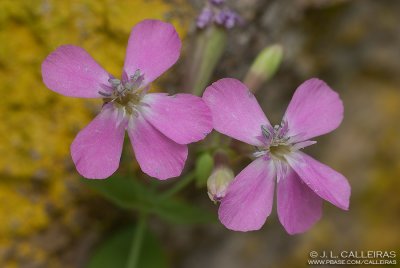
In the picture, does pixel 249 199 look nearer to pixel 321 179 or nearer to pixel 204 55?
pixel 321 179

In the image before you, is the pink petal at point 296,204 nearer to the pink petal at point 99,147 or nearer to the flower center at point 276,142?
the flower center at point 276,142

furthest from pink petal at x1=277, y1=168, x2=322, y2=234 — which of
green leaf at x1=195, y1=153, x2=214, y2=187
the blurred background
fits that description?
the blurred background

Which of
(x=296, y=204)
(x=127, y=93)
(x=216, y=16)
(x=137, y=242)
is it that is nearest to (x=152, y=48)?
(x=127, y=93)

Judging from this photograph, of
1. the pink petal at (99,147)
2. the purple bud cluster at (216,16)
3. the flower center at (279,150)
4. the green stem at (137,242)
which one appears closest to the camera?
the pink petal at (99,147)

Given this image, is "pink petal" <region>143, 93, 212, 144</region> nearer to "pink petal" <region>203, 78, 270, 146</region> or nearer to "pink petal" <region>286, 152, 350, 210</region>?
"pink petal" <region>203, 78, 270, 146</region>

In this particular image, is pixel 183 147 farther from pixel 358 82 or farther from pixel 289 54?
pixel 358 82

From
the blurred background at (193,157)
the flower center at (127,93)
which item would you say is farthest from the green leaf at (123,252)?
the flower center at (127,93)
